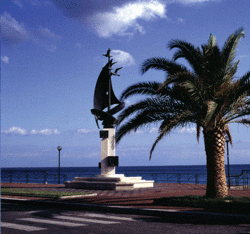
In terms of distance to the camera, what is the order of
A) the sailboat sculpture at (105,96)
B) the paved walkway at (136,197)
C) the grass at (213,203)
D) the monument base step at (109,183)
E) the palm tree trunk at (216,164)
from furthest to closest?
the sailboat sculpture at (105,96) < the monument base step at (109,183) < the paved walkway at (136,197) < the palm tree trunk at (216,164) < the grass at (213,203)

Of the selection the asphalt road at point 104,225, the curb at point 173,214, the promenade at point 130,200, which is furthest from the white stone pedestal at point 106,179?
the asphalt road at point 104,225

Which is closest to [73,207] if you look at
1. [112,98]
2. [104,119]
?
[104,119]

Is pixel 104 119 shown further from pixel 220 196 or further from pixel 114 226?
pixel 114 226

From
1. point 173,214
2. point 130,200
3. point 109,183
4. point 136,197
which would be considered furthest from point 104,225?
point 109,183

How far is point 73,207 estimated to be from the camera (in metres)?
14.2

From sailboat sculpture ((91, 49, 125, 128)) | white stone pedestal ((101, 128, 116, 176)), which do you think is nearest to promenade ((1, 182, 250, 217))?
white stone pedestal ((101, 128, 116, 176))

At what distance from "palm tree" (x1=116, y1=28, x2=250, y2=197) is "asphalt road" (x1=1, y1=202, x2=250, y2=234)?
3.71 m

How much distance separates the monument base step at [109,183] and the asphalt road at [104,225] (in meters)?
10.6

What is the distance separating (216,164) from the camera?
13633mm

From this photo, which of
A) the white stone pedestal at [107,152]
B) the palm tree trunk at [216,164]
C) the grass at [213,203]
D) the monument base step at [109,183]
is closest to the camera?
the grass at [213,203]

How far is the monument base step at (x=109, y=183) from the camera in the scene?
22969 millimetres

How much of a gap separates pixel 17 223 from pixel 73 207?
416 centimetres

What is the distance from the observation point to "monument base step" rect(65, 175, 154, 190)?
904 inches

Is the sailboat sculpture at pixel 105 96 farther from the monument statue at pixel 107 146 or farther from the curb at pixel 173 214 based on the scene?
the curb at pixel 173 214
